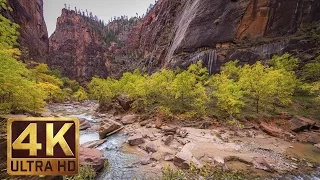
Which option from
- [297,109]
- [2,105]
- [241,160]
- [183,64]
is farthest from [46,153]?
[183,64]

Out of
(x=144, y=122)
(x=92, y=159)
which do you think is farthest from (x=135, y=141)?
(x=144, y=122)

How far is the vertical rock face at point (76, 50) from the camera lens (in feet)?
339

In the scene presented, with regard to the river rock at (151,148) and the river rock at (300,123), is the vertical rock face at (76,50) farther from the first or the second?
the river rock at (300,123)

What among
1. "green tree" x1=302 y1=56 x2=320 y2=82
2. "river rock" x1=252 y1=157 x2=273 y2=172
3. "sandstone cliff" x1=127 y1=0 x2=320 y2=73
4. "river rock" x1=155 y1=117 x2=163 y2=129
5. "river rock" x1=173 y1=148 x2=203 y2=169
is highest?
"sandstone cliff" x1=127 y1=0 x2=320 y2=73

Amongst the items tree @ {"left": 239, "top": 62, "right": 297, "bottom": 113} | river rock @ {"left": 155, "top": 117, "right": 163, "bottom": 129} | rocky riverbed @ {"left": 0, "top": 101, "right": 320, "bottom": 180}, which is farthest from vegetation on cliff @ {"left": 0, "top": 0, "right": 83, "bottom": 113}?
tree @ {"left": 239, "top": 62, "right": 297, "bottom": 113}

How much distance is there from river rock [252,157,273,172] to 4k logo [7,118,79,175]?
36.7ft

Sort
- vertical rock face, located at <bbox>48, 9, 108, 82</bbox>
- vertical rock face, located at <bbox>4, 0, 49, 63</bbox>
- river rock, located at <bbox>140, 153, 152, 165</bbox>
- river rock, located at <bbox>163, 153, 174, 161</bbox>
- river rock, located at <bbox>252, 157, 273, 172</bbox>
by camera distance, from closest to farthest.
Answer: river rock, located at <bbox>252, 157, 273, 172</bbox> < river rock, located at <bbox>140, 153, 152, 165</bbox> < river rock, located at <bbox>163, 153, 174, 161</bbox> < vertical rock face, located at <bbox>4, 0, 49, 63</bbox> < vertical rock face, located at <bbox>48, 9, 108, 82</bbox>

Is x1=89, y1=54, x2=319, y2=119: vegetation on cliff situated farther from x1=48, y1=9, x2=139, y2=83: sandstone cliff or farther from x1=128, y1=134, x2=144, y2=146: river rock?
x1=48, y1=9, x2=139, y2=83: sandstone cliff

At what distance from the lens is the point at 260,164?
11211 millimetres

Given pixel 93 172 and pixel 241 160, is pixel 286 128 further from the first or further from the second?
pixel 93 172

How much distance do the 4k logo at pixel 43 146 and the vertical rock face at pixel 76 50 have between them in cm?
10486

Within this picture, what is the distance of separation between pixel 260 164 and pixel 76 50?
115m

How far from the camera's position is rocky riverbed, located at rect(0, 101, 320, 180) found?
10688 millimetres

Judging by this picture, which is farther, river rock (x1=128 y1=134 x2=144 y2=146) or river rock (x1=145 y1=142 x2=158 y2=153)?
river rock (x1=128 y1=134 x2=144 y2=146)
